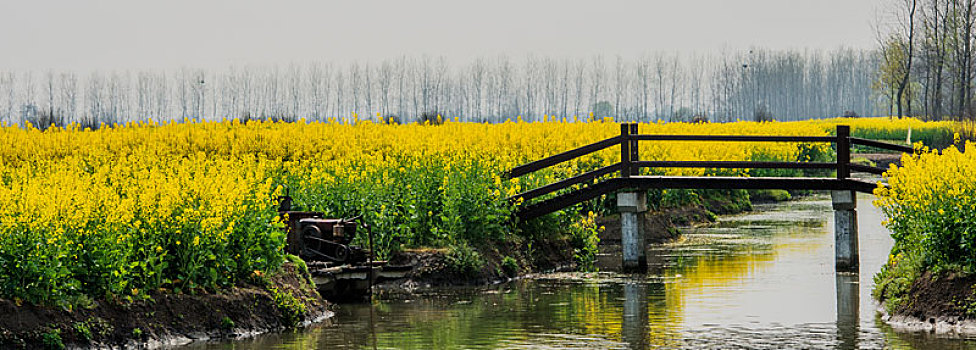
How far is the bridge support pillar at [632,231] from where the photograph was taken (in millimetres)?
24672

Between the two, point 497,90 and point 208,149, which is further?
point 497,90

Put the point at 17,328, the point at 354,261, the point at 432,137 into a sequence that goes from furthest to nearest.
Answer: the point at 432,137, the point at 354,261, the point at 17,328

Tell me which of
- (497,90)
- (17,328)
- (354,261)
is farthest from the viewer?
(497,90)

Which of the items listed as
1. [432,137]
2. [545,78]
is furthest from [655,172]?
[545,78]

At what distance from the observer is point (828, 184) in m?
24.3

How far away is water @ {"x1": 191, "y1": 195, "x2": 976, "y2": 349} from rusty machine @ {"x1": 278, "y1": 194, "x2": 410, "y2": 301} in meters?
0.40

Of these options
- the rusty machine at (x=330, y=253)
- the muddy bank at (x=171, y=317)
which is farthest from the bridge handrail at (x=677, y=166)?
the muddy bank at (x=171, y=317)

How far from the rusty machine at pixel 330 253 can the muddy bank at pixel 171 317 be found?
0.77 meters

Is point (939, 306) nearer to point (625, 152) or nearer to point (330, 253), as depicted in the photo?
point (330, 253)

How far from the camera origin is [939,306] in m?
16.6

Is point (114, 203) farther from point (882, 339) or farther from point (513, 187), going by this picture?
point (513, 187)

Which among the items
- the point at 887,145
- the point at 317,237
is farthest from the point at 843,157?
the point at 317,237

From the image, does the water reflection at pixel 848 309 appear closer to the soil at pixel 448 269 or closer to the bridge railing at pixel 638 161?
the bridge railing at pixel 638 161

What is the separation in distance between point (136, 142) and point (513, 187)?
39.3 feet
